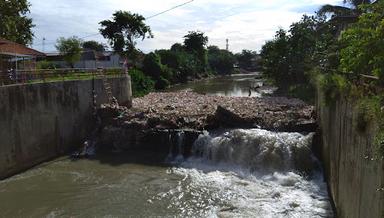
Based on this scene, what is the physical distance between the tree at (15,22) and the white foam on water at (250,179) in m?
21.3

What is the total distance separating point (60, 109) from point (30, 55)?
9.57 meters

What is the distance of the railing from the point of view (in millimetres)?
20170

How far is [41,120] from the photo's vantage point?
2080cm

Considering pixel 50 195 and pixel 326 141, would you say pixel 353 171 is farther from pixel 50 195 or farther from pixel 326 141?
pixel 50 195

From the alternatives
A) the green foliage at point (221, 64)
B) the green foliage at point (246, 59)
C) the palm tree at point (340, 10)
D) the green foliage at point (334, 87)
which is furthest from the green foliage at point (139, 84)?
the green foliage at point (246, 59)

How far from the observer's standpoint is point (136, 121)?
23.5m

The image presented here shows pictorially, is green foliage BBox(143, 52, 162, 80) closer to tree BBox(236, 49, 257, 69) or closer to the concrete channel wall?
the concrete channel wall

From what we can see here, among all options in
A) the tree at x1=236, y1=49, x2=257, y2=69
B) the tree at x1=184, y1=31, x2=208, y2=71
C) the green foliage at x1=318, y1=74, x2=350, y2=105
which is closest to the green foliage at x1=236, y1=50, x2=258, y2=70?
the tree at x1=236, y1=49, x2=257, y2=69

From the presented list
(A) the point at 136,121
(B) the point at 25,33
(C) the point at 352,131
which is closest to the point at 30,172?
(A) the point at 136,121

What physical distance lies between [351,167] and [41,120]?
1488cm

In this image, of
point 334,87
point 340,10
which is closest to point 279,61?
point 340,10

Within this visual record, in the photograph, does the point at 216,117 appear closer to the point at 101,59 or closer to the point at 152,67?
the point at 152,67

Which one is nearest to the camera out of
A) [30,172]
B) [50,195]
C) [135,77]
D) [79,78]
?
[50,195]

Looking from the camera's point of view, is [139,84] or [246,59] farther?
[246,59]
